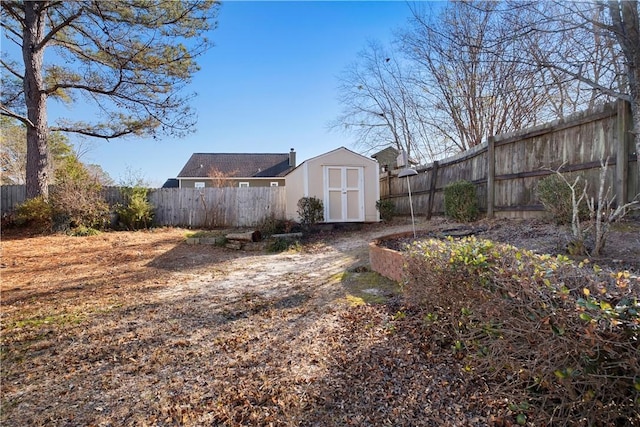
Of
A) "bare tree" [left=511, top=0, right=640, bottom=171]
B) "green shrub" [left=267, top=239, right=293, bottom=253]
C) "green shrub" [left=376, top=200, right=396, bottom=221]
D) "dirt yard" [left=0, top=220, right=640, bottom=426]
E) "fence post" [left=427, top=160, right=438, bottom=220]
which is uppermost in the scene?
"bare tree" [left=511, top=0, right=640, bottom=171]

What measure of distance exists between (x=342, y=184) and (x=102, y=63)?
784 cm

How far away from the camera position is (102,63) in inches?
352

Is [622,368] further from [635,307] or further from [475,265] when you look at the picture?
[475,265]

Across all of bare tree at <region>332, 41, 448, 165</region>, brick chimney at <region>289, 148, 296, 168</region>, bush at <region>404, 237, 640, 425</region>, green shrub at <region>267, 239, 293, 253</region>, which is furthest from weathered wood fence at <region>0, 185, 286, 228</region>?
brick chimney at <region>289, 148, 296, 168</region>

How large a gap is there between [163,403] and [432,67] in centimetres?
1281

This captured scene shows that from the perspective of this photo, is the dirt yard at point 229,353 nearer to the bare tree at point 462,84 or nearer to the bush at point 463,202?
the bush at point 463,202

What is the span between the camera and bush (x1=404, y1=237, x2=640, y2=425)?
3.82 ft

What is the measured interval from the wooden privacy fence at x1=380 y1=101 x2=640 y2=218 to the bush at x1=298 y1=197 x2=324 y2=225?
10.8 feet

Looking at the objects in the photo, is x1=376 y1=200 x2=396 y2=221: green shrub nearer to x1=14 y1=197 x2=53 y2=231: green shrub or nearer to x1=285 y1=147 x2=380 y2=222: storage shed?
x1=285 y1=147 x2=380 y2=222: storage shed

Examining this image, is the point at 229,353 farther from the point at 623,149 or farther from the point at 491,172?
the point at 491,172

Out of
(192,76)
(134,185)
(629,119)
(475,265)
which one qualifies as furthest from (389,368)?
(134,185)

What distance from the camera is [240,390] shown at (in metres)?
1.85

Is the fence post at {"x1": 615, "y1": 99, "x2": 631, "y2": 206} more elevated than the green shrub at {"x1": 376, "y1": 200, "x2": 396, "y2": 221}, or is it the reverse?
the fence post at {"x1": 615, "y1": 99, "x2": 631, "y2": 206}

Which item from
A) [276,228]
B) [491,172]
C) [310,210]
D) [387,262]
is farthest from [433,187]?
[387,262]
